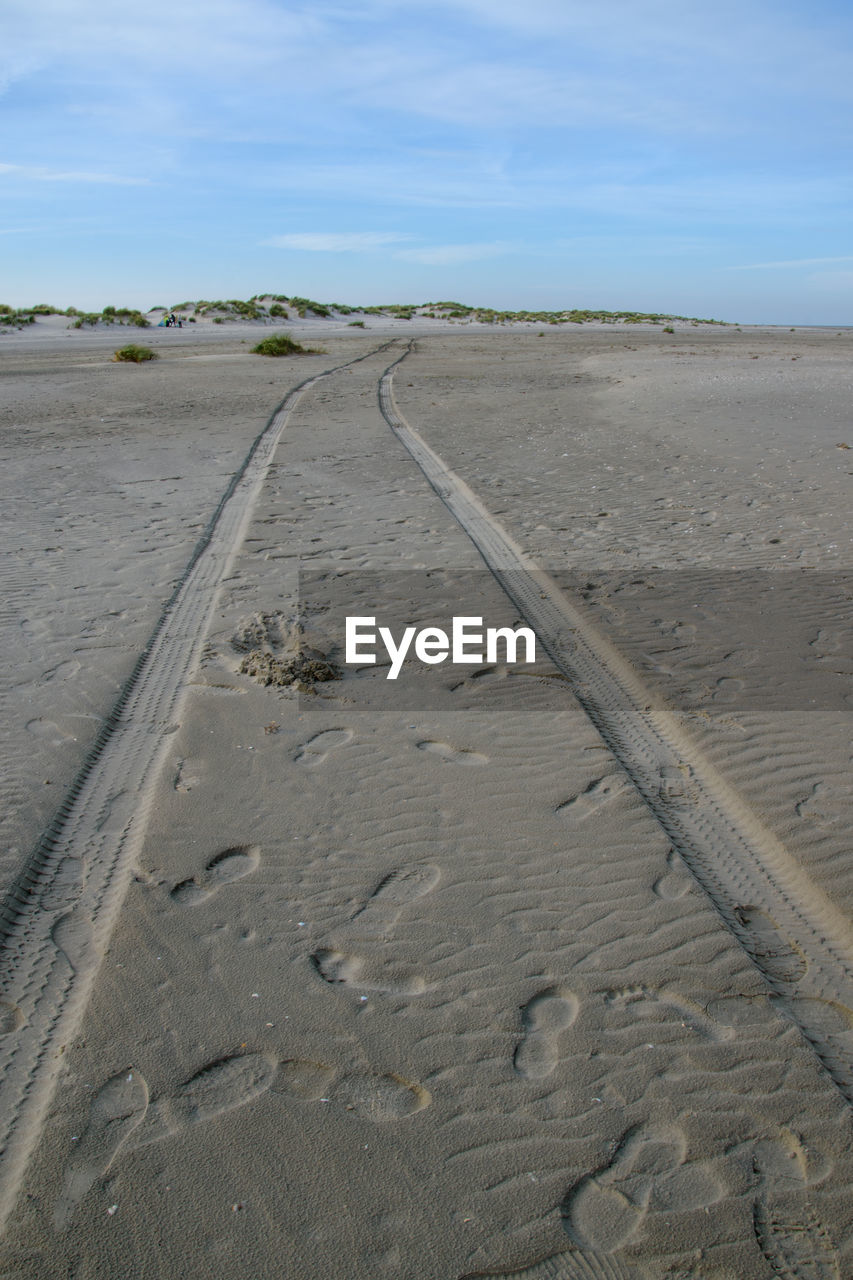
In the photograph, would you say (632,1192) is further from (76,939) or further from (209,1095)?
(76,939)

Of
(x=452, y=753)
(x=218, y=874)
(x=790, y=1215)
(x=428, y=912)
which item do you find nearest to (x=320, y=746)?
(x=452, y=753)

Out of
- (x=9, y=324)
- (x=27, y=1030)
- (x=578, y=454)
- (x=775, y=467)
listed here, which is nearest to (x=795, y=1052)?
(x=27, y=1030)

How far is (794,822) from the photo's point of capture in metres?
3.60

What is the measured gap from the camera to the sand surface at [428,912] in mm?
2092

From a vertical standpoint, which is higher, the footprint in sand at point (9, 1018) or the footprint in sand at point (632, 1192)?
the footprint in sand at point (9, 1018)

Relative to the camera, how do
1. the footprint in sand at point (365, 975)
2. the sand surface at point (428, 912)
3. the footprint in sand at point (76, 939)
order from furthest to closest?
the footprint in sand at point (76, 939)
the footprint in sand at point (365, 975)
the sand surface at point (428, 912)

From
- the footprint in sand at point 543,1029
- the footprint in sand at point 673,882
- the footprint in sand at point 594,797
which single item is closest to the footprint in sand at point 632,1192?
the footprint in sand at point 543,1029

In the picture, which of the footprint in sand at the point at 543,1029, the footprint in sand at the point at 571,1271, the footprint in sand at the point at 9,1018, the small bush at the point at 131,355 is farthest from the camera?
the small bush at the point at 131,355

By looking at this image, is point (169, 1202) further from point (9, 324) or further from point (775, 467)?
point (9, 324)

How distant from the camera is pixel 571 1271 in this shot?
1.97 m

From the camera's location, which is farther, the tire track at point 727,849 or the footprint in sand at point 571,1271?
the tire track at point 727,849

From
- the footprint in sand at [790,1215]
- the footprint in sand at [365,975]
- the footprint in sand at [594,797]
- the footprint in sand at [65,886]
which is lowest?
the footprint in sand at [790,1215]

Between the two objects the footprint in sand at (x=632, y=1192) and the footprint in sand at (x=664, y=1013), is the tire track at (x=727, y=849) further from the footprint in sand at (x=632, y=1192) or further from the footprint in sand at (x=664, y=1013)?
the footprint in sand at (x=632, y=1192)

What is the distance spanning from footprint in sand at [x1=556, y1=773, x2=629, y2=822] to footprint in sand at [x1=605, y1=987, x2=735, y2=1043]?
3.16ft
